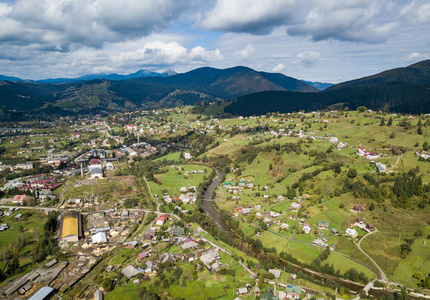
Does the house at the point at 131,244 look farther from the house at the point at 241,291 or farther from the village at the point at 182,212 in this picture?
the house at the point at 241,291

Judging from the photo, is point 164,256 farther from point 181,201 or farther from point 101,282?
point 181,201

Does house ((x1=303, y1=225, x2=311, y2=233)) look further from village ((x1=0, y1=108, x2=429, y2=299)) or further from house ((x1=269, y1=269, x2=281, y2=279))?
house ((x1=269, y1=269, x2=281, y2=279))

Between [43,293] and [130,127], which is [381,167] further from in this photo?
[130,127]

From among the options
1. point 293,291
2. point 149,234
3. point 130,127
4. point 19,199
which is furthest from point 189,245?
point 130,127

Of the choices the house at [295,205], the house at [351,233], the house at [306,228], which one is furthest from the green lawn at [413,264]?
the house at [295,205]

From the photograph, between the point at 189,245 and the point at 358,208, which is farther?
the point at 358,208
